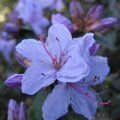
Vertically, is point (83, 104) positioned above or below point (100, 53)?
above

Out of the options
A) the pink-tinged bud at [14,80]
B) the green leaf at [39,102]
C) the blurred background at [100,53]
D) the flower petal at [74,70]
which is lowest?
the blurred background at [100,53]

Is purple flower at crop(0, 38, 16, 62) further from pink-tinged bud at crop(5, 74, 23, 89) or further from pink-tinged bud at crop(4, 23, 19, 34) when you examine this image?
pink-tinged bud at crop(5, 74, 23, 89)

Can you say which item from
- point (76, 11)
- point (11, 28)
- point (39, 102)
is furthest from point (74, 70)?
point (11, 28)

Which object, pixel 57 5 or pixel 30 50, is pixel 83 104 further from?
pixel 57 5

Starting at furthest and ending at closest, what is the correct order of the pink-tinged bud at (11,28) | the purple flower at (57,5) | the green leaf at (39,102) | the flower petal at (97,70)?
the purple flower at (57,5), the pink-tinged bud at (11,28), the green leaf at (39,102), the flower petal at (97,70)

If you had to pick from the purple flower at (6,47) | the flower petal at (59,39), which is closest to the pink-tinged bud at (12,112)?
the flower petal at (59,39)

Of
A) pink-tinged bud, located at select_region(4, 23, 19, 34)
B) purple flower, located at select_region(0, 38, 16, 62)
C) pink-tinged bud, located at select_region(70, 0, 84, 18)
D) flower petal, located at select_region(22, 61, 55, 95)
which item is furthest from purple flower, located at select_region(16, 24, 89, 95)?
purple flower, located at select_region(0, 38, 16, 62)

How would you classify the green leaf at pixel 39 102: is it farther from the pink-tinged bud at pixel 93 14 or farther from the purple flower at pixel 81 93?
the pink-tinged bud at pixel 93 14
